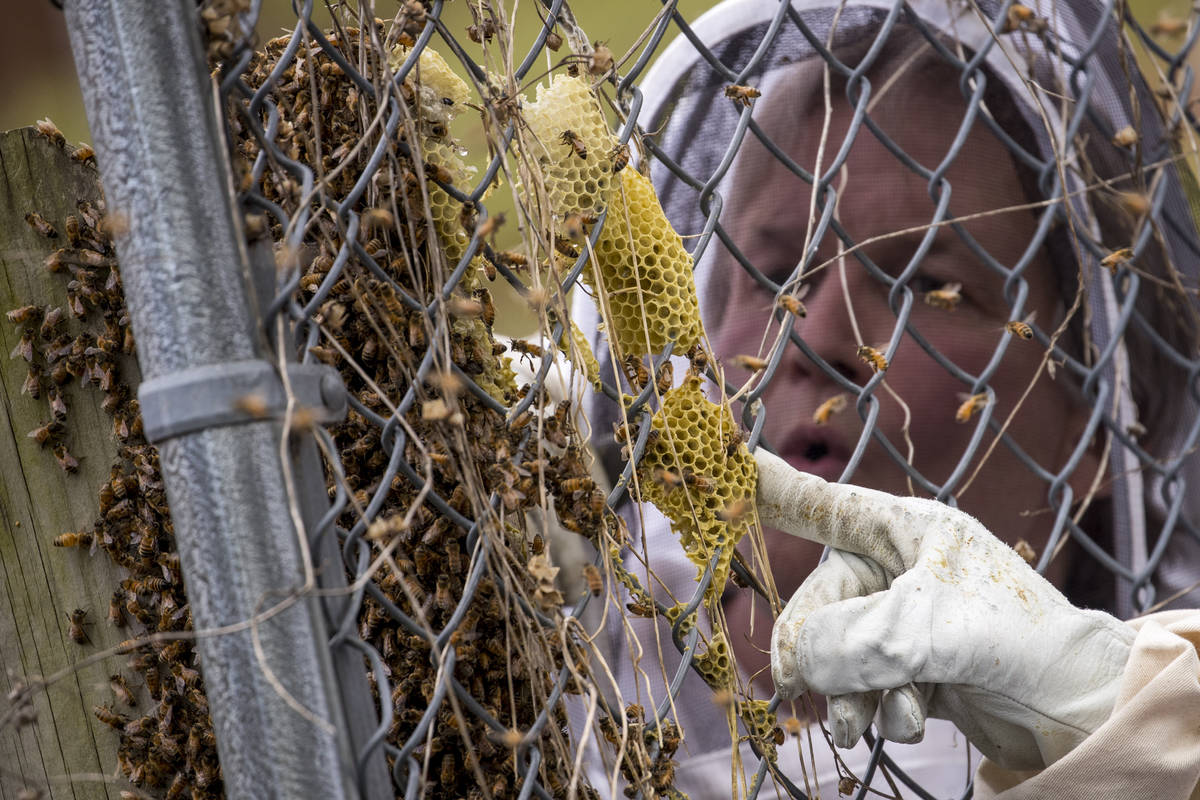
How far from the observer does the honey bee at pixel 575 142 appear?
44.1 inches

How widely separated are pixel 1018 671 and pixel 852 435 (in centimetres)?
129

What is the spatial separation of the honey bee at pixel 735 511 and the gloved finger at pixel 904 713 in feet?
0.86

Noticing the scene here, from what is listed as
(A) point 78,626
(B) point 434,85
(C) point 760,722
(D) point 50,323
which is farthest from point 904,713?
(D) point 50,323

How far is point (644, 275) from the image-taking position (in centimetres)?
119

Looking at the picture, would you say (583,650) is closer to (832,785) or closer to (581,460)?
(581,460)

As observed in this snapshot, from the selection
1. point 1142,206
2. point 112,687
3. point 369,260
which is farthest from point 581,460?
point 1142,206

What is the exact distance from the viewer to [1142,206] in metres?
1.44

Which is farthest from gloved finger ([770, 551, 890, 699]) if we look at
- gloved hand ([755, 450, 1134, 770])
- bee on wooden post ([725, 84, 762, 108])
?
bee on wooden post ([725, 84, 762, 108])

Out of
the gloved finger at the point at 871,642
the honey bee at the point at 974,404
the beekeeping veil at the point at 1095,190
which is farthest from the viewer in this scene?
the beekeeping veil at the point at 1095,190

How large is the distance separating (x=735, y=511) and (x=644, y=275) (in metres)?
0.32

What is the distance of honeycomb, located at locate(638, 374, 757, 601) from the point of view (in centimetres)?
117

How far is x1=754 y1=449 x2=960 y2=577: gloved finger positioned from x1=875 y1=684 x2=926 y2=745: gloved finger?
0.16 meters

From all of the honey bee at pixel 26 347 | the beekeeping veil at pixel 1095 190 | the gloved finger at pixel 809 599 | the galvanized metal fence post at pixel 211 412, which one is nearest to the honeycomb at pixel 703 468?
the gloved finger at pixel 809 599

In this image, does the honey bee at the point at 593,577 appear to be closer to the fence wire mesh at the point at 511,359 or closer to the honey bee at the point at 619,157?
the fence wire mesh at the point at 511,359
